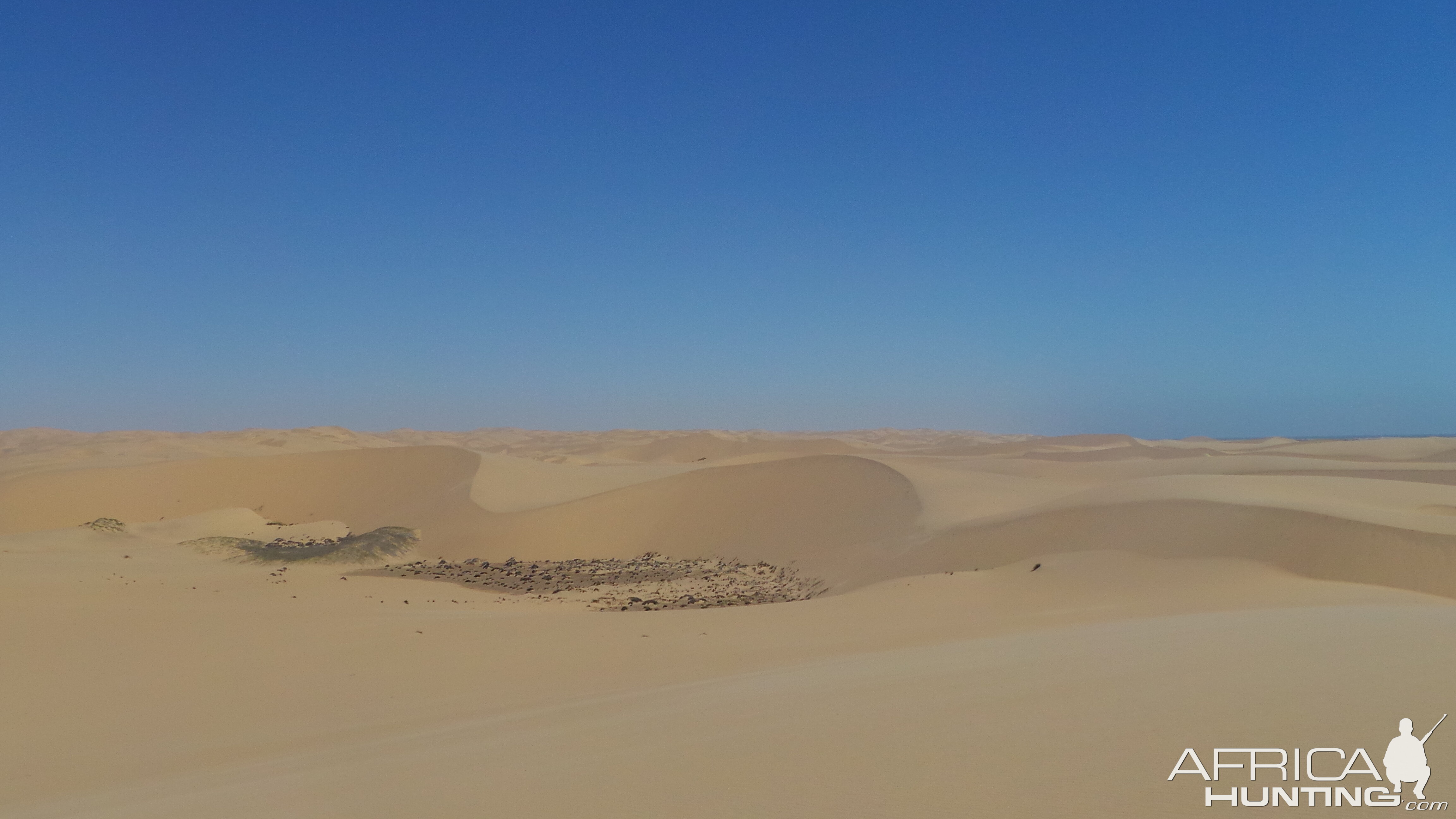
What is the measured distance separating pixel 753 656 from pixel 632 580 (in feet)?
28.0

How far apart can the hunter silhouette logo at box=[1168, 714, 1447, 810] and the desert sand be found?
0.19 ft

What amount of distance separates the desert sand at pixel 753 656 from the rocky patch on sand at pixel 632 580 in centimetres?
19

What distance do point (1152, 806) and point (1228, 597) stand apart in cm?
780

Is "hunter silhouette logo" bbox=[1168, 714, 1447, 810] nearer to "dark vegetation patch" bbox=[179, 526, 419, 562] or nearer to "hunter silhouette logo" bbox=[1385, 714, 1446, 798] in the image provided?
"hunter silhouette logo" bbox=[1385, 714, 1446, 798]

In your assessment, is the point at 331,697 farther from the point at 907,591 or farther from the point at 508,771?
the point at 907,591

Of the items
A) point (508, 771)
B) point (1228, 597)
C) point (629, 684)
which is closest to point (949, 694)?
point (508, 771)

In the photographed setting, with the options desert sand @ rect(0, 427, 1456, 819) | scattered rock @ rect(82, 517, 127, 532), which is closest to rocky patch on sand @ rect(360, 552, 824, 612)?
desert sand @ rect(0, 427, 1456, 819)

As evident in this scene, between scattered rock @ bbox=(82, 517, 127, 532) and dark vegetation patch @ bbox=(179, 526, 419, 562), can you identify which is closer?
dark vegetation patch @ bbox=(179, 526, 419, 562)

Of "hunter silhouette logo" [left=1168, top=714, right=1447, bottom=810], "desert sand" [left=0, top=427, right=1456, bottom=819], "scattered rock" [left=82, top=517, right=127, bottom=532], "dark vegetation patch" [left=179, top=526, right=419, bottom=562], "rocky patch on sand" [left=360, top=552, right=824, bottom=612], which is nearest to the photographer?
"hunter silhouette logo" [left=1168, top=714, right=1447, bottom=810]

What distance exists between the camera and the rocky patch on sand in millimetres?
14180

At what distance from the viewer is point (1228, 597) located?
380 inches

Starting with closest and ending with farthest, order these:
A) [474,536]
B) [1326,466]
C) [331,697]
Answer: [331,697]
[474,536]
[1326,466]

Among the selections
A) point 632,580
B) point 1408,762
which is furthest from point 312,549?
point 1408,762

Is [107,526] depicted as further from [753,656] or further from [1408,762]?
[1408,762]
